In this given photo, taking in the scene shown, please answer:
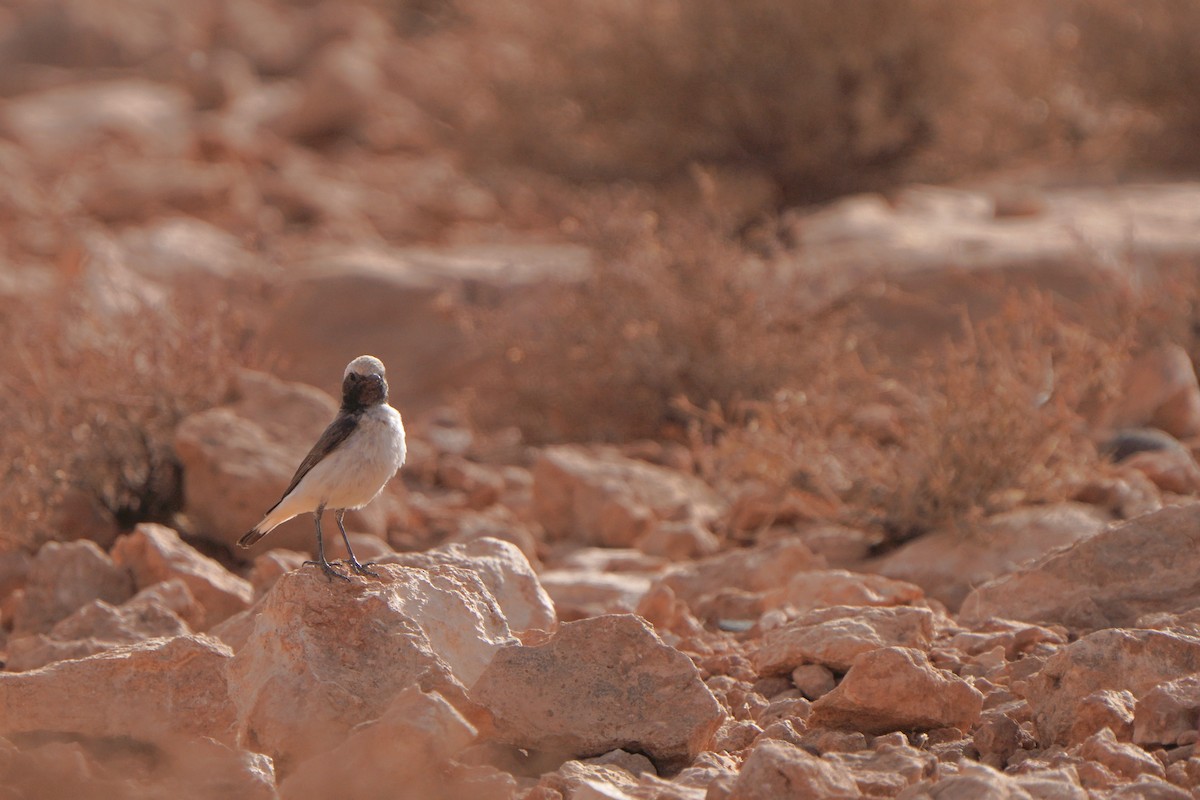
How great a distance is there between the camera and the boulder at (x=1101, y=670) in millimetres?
3584

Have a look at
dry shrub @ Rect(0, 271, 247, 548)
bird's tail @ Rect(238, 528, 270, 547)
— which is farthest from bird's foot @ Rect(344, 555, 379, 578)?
dry shrub @ Rect(0, 271, 247, 548)

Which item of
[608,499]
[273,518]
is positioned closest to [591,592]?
[608,499]

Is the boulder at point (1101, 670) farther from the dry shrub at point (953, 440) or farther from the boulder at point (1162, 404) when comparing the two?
the boulder at point (1162, 404)

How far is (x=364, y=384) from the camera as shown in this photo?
4230 mm

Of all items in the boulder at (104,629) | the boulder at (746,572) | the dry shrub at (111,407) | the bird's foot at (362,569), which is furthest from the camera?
the dry shrub at (111,407)

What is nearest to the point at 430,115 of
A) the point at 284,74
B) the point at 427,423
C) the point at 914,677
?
the point at 284,74

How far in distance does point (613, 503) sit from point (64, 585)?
2.14 meters

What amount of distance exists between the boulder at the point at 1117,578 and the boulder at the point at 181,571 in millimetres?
2303

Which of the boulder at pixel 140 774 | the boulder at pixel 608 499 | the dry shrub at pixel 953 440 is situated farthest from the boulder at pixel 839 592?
the boulder at pixel 140 774

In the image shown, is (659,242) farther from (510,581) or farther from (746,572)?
(510,581)

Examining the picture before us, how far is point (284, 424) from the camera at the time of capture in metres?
6.61

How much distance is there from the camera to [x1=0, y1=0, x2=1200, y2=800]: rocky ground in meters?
3.54

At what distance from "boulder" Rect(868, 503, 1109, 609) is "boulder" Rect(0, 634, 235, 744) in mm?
2615

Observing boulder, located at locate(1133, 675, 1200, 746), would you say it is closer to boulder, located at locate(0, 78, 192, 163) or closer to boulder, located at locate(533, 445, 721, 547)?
boulder, located at locate(533, 445, 721, 547)
